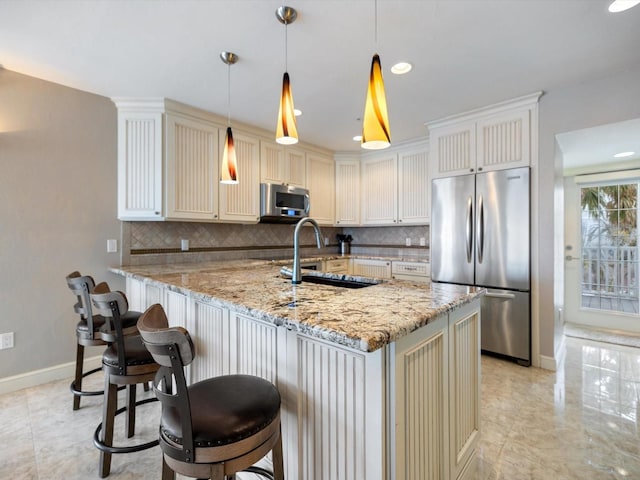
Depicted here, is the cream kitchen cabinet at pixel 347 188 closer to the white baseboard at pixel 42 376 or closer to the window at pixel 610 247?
the window at pixel 610 247

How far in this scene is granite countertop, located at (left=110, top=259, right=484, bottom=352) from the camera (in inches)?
35.5

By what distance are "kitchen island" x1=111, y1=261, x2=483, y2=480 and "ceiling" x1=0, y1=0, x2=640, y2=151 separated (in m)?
1.63

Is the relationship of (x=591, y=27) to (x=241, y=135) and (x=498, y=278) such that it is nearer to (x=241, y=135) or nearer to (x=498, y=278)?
(x=498, y=278)

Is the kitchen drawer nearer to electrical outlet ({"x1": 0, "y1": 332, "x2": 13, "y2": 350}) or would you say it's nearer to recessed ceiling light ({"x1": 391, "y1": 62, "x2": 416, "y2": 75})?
recessed ceiling light ({"x1": 391, "y1": 62, "x2": 416, "y2": 75})

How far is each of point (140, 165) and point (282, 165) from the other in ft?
5.58

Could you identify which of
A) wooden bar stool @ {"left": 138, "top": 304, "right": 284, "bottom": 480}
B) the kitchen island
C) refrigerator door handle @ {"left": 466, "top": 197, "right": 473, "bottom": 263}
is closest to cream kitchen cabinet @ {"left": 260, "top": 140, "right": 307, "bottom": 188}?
refrigerator door handle @ {"left": 466, "top": 197, "right": 473, "bottom": 263}

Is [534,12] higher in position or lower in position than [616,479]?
higher

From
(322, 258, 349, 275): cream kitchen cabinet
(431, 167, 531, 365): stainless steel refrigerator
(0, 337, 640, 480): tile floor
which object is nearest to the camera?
(0, 337, 640, 480): tile floor

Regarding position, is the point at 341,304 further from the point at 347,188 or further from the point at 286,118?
the point at 347,188

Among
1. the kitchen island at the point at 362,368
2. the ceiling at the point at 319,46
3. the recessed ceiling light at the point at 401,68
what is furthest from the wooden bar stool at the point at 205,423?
the recessed ceiling light at the point at 401,68

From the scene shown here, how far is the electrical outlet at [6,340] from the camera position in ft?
8.13

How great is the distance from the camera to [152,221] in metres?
3.30

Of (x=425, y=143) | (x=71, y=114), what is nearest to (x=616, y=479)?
(x=425, y=143)

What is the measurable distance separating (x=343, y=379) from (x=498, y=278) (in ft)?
8.65
